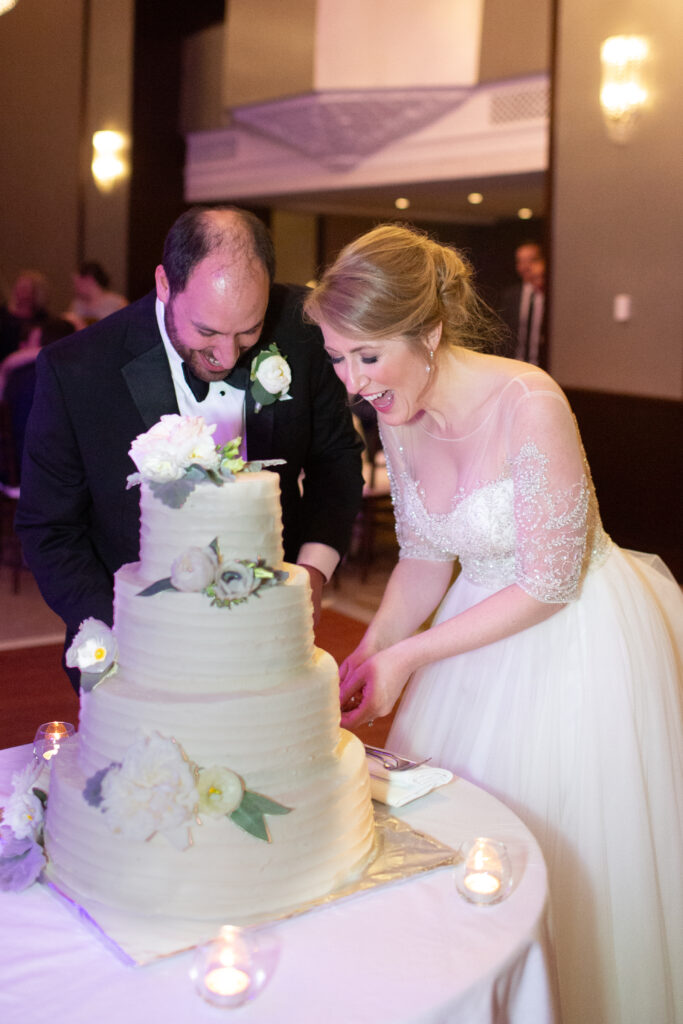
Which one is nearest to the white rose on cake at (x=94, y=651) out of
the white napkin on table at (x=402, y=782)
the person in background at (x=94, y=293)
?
the white napkin on table at (x=402, y=782)

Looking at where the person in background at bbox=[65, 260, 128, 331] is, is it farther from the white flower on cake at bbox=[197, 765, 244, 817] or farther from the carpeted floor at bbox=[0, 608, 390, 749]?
the white flower on cake at bbox=[197, 765, 244, 817]

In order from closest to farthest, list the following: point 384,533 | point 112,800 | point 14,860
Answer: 1. point 112,800
2. point 14,860
3. point 384,533

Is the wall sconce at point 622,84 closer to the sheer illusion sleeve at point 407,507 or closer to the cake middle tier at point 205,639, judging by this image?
the sheer illusion sleeve at point 407,507

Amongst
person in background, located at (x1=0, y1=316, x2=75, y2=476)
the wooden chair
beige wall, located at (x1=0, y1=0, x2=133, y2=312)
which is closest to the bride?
person in background, located at (x1=0, y1=316, x2=75, y2=476)

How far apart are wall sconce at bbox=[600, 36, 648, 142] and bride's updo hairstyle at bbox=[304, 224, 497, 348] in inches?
220

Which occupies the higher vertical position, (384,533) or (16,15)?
(16,15)

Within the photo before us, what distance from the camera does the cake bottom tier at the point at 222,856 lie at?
56.6 inches

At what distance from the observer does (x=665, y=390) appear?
7281 mm

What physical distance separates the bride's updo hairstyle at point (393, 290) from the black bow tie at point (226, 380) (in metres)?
0.29

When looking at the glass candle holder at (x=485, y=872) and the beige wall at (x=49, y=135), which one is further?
the beige wall at (x=49, y=135)

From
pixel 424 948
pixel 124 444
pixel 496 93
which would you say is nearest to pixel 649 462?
pixel 496 93

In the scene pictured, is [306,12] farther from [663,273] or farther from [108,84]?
[663,273]

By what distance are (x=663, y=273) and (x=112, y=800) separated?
→ 21.7ft

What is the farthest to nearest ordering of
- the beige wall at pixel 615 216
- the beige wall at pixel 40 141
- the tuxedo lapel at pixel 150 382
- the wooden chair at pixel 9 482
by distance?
the beige wall at pixel 40 141
the beige wall at pixel 615 216
the wooden chair at pixel 9 482
the tuxedo lapel at pixel 150 382
